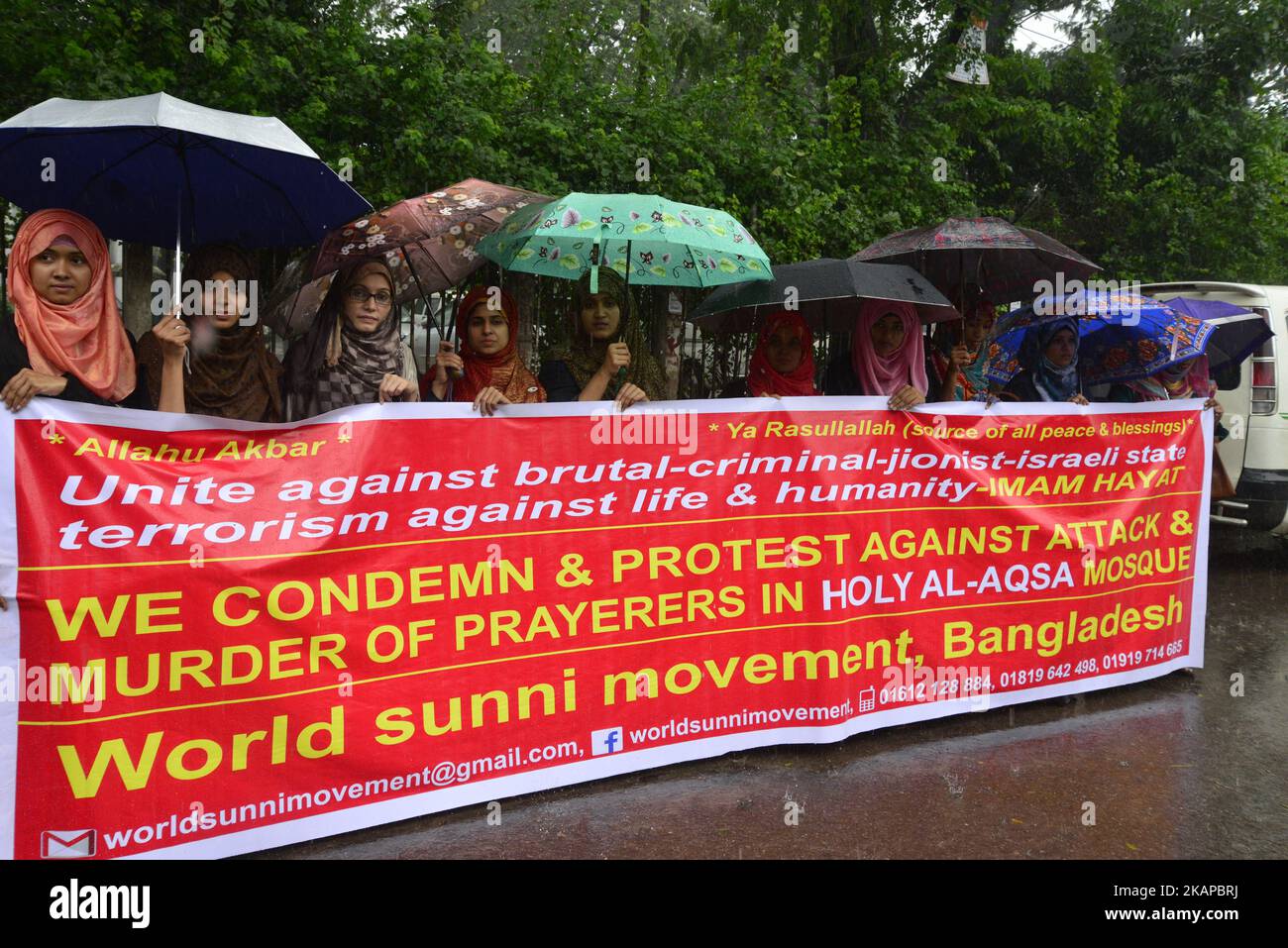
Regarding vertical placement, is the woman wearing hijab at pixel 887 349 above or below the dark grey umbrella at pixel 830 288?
below

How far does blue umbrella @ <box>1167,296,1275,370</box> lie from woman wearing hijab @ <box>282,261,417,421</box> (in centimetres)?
563

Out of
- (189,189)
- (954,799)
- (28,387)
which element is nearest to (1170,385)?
(954,799)

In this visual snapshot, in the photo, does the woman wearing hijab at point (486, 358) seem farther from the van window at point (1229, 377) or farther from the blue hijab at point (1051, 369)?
the van window at point (1229, 377)

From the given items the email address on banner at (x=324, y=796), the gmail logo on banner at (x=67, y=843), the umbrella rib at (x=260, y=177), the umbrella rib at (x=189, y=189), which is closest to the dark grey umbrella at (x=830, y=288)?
the umbrella rib at (x=260, y=177)

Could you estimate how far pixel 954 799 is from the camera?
157 inches

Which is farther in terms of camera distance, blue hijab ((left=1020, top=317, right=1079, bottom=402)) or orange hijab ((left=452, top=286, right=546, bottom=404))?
blue hijab ((left=1020, top=317, right=1079, bottom=402))

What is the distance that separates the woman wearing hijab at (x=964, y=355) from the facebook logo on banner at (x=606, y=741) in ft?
9.12

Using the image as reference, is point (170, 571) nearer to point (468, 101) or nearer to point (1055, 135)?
point (468, 101)

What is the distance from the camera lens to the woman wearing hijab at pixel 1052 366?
5.95 meters

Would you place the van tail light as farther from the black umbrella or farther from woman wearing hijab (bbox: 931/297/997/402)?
woman wearing hijab (bbox: 931/297/997/402)

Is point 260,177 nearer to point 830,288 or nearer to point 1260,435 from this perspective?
point 830,288

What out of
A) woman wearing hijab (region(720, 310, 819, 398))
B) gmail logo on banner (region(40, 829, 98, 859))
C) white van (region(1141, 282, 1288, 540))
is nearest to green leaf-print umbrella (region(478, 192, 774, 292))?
woman wearing hijab (region(720, 310, 819, 398))

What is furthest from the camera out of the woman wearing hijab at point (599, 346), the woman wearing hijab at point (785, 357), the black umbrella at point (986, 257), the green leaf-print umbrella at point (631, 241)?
the black umbrella at point (986, 257)

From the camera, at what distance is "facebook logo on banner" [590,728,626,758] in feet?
12.9
